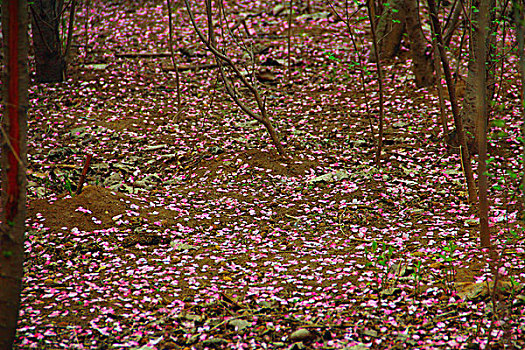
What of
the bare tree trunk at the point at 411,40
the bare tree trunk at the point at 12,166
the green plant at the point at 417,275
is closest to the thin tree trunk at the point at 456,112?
the green plant at the point at 417,275

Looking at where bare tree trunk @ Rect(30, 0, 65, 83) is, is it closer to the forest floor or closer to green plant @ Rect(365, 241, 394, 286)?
the forest floor

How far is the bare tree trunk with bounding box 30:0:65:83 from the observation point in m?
9.70

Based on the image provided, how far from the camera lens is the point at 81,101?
9797 millimetres

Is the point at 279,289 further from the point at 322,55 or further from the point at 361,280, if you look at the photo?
the point at 322,55

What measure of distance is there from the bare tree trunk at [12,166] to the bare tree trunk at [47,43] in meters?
6.95

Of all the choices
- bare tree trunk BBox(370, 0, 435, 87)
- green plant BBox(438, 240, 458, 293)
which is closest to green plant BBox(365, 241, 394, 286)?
green plant BBox(438, 240, 458, 293)

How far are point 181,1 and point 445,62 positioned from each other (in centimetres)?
1190

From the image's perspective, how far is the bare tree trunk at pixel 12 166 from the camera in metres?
3.22

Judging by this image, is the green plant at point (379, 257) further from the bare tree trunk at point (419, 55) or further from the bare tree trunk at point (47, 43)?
the bare tree trunk at point (47, 43)

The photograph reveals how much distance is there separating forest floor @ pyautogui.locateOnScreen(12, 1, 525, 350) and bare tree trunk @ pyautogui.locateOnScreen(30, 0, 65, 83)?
267 mm

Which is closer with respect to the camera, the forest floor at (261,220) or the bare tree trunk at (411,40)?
the forest floor at (261,220)

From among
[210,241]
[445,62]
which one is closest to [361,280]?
[210,241]

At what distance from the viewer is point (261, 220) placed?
6160mm

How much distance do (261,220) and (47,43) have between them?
6626 millimetres
